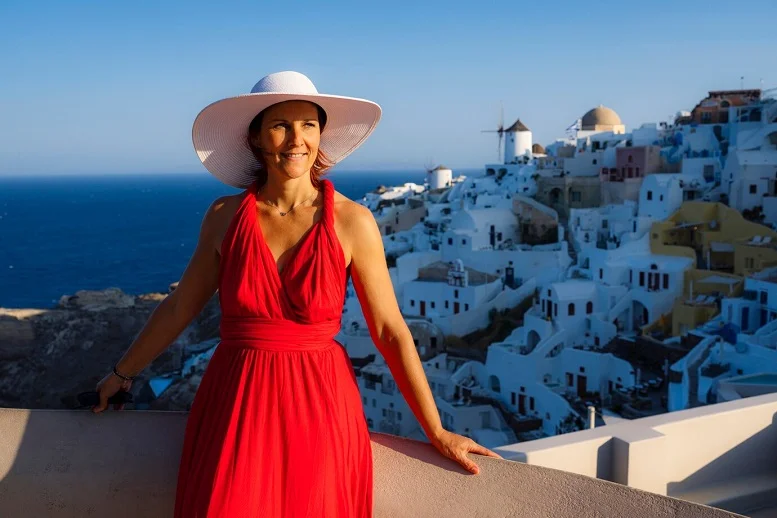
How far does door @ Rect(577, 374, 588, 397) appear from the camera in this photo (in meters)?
15.6

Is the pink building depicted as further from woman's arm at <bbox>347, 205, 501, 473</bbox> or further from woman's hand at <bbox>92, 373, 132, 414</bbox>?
woman's hand at <bbox>92, 373, 132, 414</bbox>

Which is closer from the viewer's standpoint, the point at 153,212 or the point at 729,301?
the point at 729,301

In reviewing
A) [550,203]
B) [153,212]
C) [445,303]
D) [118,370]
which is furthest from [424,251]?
[153,212]

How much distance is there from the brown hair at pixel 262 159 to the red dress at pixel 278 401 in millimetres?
191

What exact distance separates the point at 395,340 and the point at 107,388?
798 millimetres

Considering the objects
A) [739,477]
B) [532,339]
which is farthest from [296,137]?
[532,339]

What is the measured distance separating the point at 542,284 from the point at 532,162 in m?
12.1

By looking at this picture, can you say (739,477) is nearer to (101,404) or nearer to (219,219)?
(219,219)

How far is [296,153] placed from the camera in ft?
5.55

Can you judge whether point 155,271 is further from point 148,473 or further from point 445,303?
point 148,473

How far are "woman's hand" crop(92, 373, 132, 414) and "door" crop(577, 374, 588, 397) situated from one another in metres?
14.6

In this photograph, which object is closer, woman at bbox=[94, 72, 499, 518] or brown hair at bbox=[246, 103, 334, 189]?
woman at bbox=[94, 72, 499, 518]

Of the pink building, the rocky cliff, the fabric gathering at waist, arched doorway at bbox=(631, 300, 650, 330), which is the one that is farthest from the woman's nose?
the pink building

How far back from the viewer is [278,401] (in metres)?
1.62
